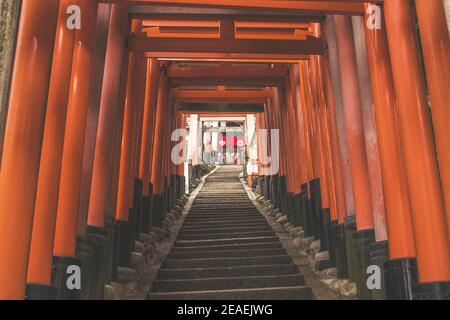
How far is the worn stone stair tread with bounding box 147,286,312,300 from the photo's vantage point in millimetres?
5156

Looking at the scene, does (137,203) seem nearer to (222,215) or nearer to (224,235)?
(224,235)

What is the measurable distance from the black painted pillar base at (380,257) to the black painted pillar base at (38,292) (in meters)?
2.95

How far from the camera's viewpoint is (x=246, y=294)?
16.9 ft

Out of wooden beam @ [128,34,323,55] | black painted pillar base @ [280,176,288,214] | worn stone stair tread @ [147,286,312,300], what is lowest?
worn stone stair tread @ [147,286,312,300]

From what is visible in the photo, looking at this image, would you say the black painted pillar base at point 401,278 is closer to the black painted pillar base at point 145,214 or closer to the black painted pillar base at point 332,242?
the black painted pillar base at point 332,242

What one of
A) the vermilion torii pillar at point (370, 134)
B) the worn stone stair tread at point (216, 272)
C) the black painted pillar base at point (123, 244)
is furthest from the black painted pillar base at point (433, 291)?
the black painted pillar base at point (123, 244)

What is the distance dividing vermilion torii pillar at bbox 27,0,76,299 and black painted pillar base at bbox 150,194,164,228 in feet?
17.1

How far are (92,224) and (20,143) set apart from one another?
2.02m

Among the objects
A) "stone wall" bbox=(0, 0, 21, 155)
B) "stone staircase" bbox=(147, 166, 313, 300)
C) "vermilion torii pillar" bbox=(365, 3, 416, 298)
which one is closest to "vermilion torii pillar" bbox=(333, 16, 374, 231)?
"vermilion torii pillar" bbox=(365, 3, 416, 298)

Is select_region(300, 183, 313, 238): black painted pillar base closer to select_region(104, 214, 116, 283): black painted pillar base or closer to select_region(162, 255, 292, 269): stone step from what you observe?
select_region(162, 255, 292, 269): stone step

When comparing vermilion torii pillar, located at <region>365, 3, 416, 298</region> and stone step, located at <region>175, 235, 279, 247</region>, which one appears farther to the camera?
stone step, located at <region>175, 235, 279, 247</region>

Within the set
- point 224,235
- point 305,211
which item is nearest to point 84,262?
point 224,235

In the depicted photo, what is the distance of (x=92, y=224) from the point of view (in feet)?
15.2

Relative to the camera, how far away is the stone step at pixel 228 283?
18.7ft
